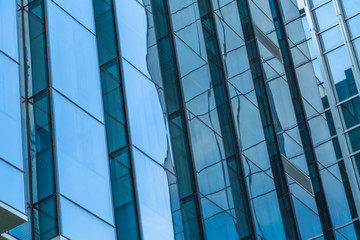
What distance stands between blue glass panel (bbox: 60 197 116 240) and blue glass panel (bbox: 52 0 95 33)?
565 centimetres

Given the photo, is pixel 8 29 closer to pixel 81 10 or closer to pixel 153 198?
pixel 81 10

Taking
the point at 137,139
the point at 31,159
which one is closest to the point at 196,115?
the point at 137,139

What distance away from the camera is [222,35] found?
2855 centimetres

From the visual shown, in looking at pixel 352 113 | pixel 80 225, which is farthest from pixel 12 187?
pixel 352 113

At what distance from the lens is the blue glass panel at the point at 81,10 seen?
20047 millimetres

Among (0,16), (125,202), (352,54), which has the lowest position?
(125,202)

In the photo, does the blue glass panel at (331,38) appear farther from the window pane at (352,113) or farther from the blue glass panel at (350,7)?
the window pane at (352,113)

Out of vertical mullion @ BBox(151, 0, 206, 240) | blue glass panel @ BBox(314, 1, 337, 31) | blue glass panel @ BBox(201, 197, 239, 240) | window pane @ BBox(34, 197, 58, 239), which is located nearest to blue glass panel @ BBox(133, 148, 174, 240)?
vertical mullion @ BBox(151, 0, 206, 240)

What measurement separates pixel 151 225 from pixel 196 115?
5934 mm

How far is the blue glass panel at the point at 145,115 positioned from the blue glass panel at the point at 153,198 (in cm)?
39

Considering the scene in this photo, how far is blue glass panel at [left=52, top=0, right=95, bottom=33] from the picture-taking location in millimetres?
20047

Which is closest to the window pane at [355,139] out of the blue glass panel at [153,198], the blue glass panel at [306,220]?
the blue glass panel at [306,220]

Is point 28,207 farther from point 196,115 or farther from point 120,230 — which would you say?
point 196,115

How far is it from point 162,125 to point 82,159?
431 cm
